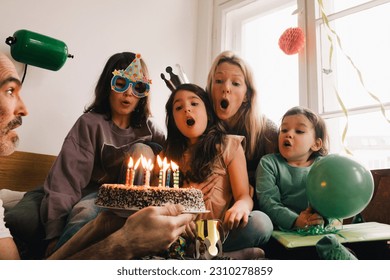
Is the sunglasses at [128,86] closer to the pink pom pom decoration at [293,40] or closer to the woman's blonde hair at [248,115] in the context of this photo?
the woman's blonde hair at [248,115]

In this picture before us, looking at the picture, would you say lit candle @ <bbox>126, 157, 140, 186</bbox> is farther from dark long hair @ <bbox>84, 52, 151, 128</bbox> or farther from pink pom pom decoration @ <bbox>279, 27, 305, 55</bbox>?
pink pom pom decoration @ <bbox>279, 27, 305, 55</bbox>

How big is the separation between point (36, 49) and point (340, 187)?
125 centimetres

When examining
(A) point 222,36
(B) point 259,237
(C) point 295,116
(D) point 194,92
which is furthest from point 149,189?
(A) point 222,36

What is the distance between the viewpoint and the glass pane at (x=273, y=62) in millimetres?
1863

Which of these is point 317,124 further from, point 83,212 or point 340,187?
point 83,212

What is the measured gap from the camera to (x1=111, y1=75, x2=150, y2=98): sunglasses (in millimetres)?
1289

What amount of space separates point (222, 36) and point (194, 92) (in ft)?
3.84

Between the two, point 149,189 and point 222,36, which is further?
point 222,36

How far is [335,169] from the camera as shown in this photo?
2.89ft

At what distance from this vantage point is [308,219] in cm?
95

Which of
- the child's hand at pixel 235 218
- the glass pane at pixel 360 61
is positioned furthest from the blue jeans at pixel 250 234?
the glass pane at pixel 360 61

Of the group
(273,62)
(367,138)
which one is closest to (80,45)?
(273,62)

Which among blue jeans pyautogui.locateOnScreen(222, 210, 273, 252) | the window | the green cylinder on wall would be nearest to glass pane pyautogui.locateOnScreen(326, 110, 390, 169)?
the window
